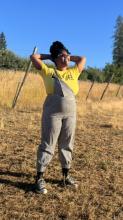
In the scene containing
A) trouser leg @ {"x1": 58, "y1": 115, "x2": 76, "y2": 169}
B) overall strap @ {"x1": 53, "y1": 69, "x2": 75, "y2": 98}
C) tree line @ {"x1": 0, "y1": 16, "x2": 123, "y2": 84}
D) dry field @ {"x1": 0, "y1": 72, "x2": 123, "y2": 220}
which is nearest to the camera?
dry field @ {"x1": 0, "y1": 72, "x2": 123, "y2": 220}

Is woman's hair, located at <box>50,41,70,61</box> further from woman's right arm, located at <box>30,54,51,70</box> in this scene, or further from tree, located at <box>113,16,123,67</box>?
tree, located at <box>113,16,123,67</box>

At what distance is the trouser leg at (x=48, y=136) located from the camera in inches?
250

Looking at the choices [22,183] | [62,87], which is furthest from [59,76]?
[22,183]

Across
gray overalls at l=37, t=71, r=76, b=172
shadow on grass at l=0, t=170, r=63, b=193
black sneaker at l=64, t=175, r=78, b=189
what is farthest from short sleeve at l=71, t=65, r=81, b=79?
shadow on grass at l=0, t=170, r=63, b=193

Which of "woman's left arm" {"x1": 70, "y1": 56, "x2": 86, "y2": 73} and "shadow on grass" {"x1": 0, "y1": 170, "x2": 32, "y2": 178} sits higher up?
"woman's left arm" {"x1": 70, "y1": 56, "x2": 86, "y2": 73}

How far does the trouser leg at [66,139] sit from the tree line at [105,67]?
15.3 meters

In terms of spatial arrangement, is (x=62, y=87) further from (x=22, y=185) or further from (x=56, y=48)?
(x=22, y=185)

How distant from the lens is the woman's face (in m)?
6.37

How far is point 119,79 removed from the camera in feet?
143

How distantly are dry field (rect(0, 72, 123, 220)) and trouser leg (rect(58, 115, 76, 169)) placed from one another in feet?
1.18

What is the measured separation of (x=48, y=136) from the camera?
6.38 m

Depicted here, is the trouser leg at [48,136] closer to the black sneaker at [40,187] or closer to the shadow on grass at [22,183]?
the black sneaker at [40,187]

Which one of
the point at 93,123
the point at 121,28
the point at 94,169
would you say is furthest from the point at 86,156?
the point at 121,28

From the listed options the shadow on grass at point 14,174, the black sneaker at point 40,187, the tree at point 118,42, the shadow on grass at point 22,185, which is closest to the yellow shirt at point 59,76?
the black sneaker at point 40,187
